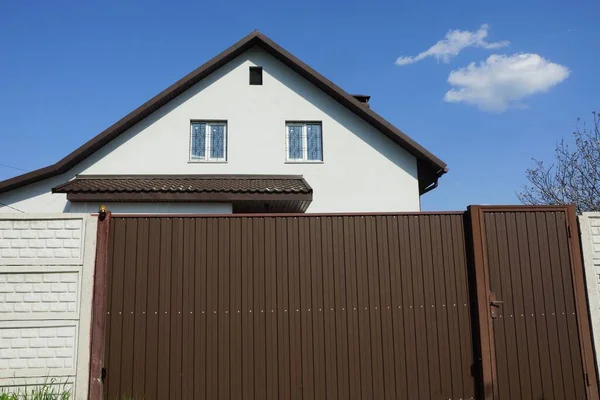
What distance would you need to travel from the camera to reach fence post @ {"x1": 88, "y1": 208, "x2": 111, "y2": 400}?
16.5 feet

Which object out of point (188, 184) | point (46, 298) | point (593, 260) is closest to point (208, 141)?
point (188, 184)

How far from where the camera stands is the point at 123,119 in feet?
42.5

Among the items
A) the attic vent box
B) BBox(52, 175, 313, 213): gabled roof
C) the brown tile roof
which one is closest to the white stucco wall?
the attic vent box

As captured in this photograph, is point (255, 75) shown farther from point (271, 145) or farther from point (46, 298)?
point (46, 298)

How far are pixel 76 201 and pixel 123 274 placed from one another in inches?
248

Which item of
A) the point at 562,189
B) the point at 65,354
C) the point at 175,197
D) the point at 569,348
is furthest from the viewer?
the point at 562,189

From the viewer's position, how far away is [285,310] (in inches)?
207

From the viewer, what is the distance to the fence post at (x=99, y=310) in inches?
198

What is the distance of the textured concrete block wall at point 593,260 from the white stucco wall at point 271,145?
7648mm

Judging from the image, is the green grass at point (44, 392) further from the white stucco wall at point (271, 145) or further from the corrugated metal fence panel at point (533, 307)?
the white stucco wall at point (271, 145)

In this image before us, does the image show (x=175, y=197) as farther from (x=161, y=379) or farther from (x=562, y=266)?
(x=562, y=266)

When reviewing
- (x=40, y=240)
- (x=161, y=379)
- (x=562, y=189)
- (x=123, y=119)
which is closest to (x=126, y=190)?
(x=123, y=119)

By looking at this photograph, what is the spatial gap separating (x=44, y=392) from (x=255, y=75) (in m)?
10.7

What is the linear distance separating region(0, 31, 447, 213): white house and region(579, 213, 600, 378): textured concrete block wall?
749 cm
